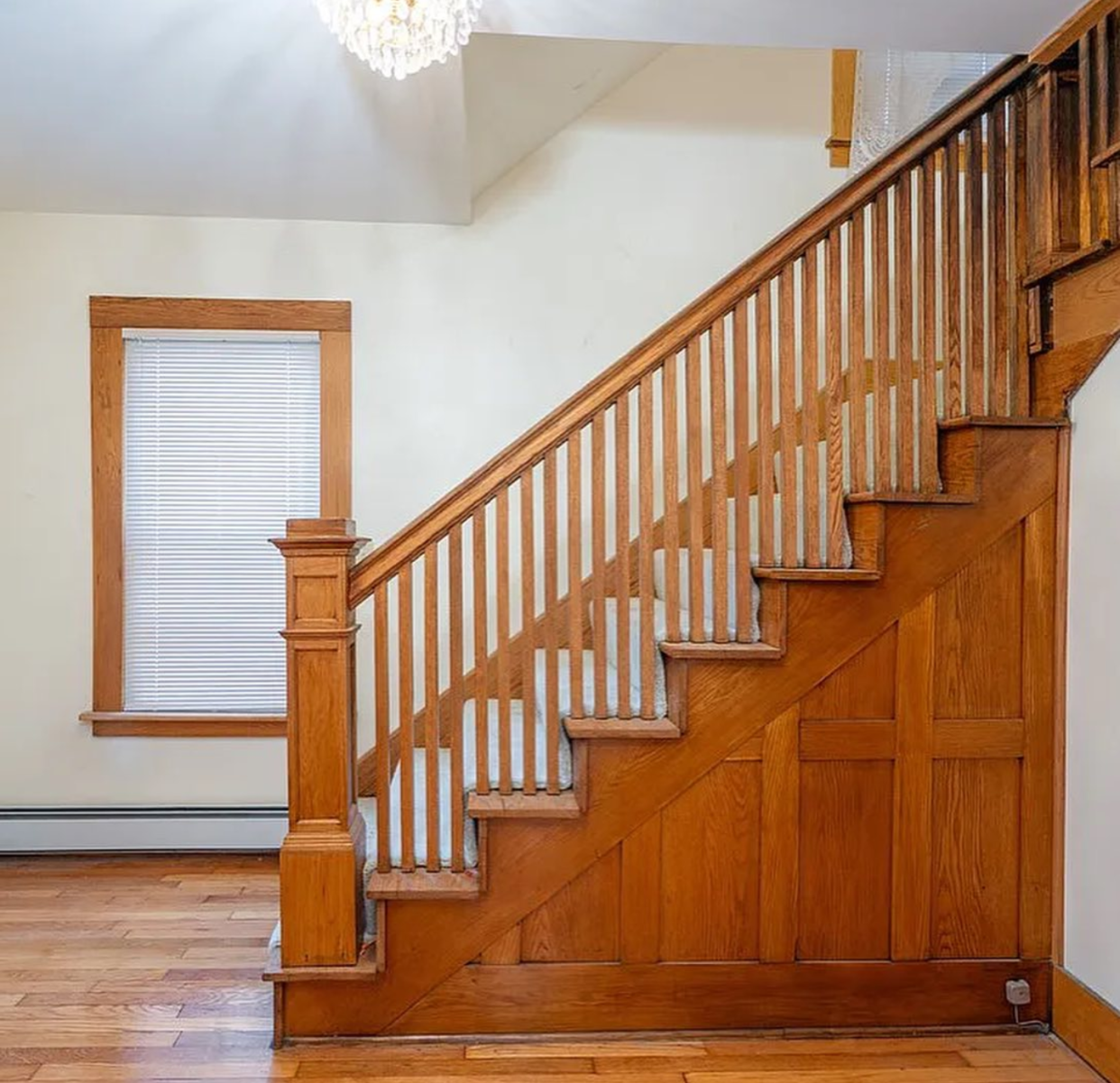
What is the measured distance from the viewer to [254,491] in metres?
3.70

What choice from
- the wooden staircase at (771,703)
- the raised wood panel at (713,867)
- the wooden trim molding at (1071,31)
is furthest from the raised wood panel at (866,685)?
the wooden trim molding at (1071,31)

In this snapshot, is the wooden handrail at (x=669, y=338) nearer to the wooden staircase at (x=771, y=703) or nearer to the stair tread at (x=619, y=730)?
the wooden staircase at (x=771, y=703)

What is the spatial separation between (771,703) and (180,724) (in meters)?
2.34

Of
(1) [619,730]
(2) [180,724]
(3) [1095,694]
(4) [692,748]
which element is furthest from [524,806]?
(2) [180,724]

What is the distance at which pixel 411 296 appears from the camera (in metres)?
3.64

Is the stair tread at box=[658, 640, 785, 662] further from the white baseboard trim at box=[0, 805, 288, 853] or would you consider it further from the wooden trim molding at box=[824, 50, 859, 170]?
the white baseboard trim at box=[0, 805, 288, 853]

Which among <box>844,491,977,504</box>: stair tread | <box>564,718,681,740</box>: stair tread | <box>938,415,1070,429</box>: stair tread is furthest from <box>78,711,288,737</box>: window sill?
<box>938,415,1070,429</box>: stair tread

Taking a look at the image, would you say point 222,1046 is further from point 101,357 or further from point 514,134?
point 514,134

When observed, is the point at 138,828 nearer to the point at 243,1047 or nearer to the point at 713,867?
the point at 243,1047

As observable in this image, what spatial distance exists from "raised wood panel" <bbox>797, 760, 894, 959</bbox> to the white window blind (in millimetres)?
2130

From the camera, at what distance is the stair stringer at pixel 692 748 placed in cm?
231

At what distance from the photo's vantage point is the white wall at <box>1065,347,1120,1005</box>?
2201mm

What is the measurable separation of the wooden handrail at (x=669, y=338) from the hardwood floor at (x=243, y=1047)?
3.58ft

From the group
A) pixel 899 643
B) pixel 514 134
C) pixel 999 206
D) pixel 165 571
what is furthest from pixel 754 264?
pixel 165 571
